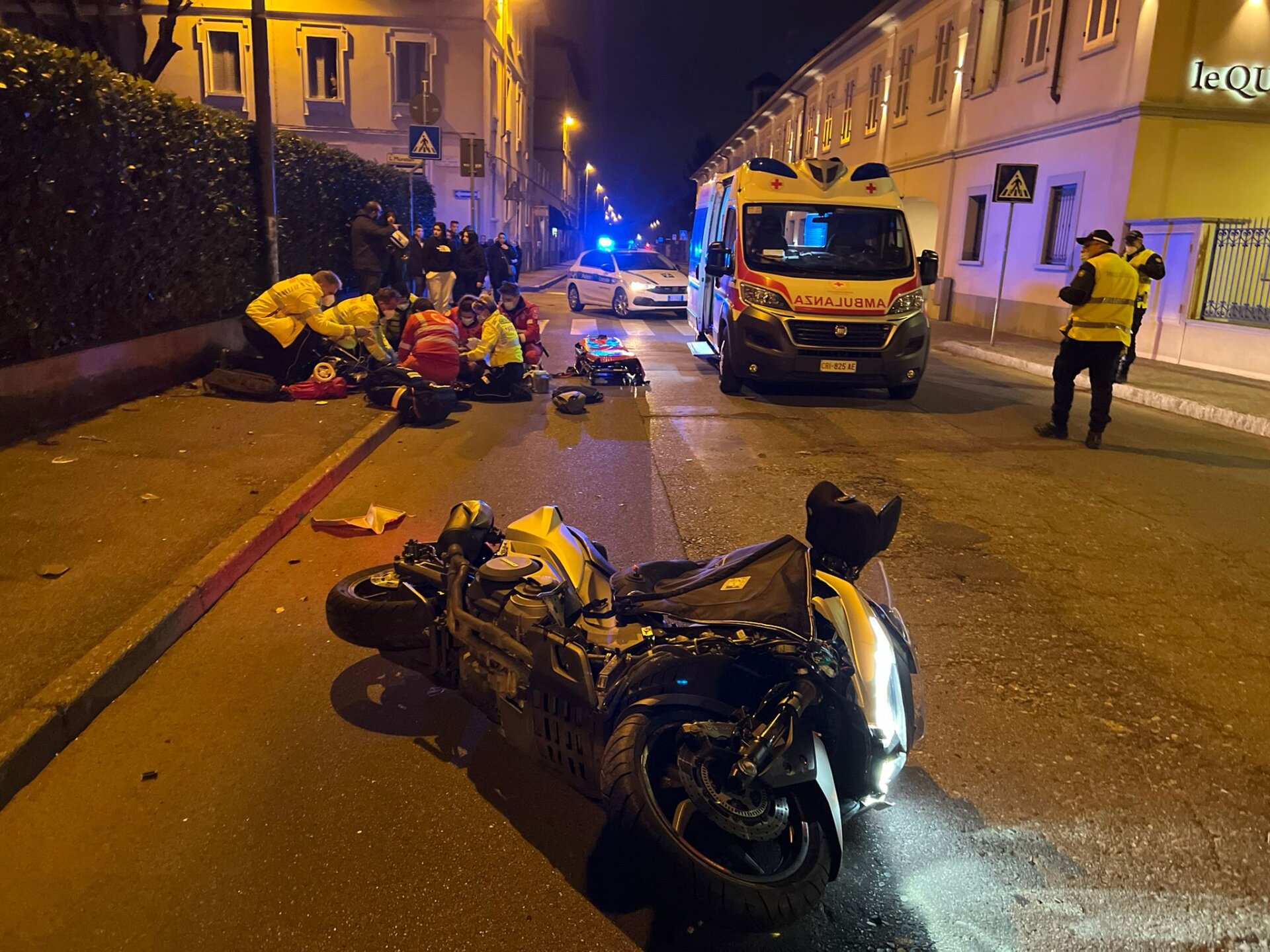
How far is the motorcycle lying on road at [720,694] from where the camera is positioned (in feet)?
7.80

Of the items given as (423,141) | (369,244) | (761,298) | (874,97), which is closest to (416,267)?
(423,141)

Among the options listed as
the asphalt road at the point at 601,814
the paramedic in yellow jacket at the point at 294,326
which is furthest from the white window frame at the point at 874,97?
the asphalt road at the point at 601,814

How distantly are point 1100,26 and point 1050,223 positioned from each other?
3826 mm

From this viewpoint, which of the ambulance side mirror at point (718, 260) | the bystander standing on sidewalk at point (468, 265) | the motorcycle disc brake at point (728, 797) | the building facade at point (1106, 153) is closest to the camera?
the motorcycle disc brake at point (728, 797)

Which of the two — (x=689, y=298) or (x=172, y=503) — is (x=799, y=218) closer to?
(x=689, y=298)

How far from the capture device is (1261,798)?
3.26m

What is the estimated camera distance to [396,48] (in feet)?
103

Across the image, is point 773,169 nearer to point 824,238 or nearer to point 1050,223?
point 824,238

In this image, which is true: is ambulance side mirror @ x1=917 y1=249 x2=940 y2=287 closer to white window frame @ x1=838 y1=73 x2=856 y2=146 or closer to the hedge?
the hedge

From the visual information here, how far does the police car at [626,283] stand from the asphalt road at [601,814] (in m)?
16.2

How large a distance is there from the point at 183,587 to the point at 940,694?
11.8 feet

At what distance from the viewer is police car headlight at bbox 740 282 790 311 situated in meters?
10.8

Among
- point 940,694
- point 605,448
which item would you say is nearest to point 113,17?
point 605,448

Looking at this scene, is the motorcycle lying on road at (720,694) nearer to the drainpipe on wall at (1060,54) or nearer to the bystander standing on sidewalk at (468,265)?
the bystander standing on sidewalk at (468,265)
